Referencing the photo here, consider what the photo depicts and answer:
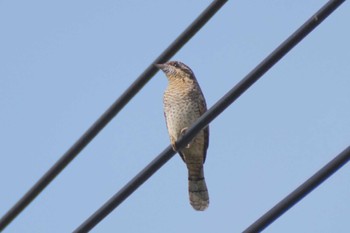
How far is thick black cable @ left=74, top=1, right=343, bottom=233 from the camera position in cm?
407

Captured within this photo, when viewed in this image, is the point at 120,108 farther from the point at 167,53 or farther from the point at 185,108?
the point at 185,108

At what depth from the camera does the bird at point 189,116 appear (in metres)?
8.49

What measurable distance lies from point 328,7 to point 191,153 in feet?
16.0

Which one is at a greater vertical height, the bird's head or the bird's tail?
the bird's head

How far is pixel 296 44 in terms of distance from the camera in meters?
4.10

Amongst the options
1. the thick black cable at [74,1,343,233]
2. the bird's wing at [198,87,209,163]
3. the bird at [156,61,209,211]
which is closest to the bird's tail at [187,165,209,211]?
the bird at [156,61,209,211]

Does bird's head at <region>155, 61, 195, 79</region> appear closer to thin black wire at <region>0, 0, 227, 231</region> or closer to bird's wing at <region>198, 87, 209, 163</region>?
bird's wing at <region>198, 87, 209, 163</region>

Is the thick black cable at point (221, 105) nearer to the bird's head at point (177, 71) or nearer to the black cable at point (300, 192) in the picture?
the black cable at point (300, 192)

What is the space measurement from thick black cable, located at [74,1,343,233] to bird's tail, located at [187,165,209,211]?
4073mm

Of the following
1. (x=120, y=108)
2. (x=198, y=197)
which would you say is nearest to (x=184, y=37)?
(x=120, y=108)

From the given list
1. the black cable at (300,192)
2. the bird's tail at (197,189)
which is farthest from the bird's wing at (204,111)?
the black cable at (300,192)

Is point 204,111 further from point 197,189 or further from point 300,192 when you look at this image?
point 300,192

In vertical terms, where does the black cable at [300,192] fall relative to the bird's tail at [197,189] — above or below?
below

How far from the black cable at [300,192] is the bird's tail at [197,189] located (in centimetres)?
482
